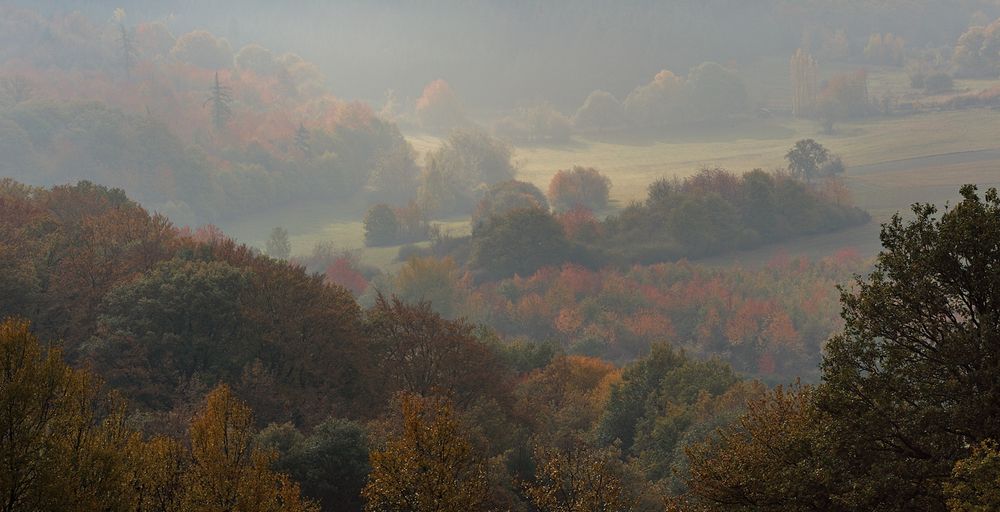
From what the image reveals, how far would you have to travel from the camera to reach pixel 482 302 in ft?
521

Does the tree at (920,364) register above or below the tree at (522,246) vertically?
above

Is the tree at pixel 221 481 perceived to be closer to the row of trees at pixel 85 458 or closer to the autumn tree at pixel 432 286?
the row of trees at pixel 85 458

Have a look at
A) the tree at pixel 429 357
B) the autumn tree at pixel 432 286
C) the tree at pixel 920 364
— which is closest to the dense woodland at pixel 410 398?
the tree at pixel 920 364

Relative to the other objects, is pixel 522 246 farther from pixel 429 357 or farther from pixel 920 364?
pixel 920 364

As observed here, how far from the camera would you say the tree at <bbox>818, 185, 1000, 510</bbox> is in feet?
70.1

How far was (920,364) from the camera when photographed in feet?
74.7

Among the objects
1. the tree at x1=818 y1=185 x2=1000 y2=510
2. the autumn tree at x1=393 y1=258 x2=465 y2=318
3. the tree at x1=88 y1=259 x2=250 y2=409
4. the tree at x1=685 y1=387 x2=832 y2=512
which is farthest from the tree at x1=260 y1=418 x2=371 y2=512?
the autumn tree at x1=393 y1=258 x2=465 y2=318

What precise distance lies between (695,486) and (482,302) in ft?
438

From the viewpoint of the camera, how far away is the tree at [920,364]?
21359 mm

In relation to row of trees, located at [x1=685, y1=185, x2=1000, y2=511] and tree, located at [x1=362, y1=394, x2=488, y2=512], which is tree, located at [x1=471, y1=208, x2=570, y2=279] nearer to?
tree, located at [x1=362, y1=394, x2=488, y2=512]

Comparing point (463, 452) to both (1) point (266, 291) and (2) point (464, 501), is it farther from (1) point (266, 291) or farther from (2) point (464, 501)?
(1) point (266, 291)

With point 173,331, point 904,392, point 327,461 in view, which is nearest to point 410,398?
point 327,461

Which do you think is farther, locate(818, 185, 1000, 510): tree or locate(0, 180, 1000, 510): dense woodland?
locate(0, 180, 1000, 510): dense woodland

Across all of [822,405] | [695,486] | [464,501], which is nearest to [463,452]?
[464,501]
